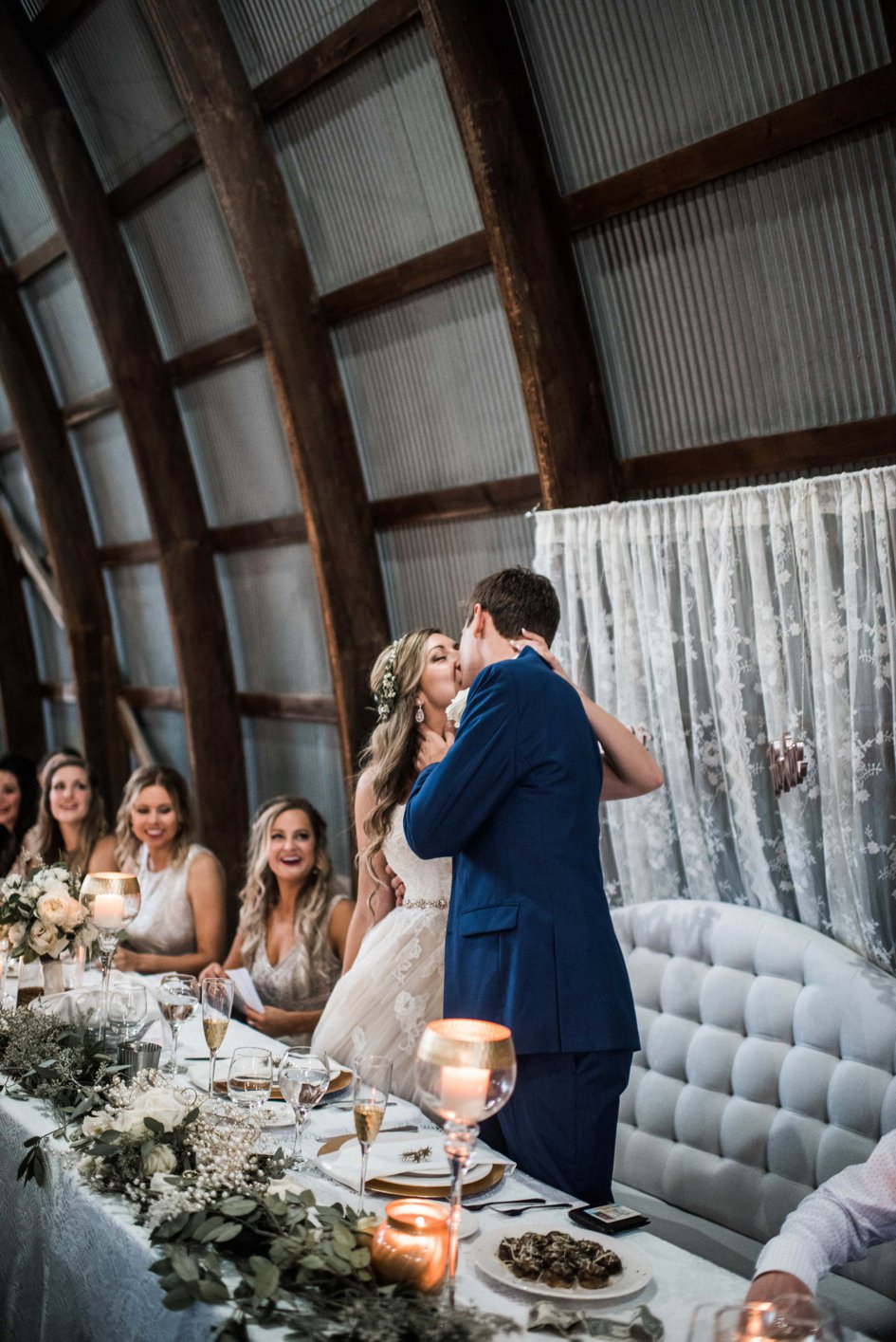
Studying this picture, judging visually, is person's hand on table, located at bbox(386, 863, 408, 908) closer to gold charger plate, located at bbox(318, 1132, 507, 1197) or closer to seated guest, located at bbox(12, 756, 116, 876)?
gold charger plate, located at bbox(318, 1132, 507, 1197)

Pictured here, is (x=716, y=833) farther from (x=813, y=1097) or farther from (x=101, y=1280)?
(x=101, y=1280)

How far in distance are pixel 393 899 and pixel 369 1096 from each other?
1.66m

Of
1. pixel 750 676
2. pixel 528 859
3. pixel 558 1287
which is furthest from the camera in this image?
pixel 750 676

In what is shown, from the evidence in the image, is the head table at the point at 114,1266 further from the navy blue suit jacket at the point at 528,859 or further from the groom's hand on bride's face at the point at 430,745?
the groom's hand on bride's face at the point at 430,745

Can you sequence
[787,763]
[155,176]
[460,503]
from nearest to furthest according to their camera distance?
[787,763]
[460,503]
[155,176]

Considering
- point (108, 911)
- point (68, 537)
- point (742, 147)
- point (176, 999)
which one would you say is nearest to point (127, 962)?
point (108, 911)

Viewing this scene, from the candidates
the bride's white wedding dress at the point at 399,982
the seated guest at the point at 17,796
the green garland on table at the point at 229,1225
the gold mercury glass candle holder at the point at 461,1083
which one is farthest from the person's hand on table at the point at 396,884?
the seated guest at the point at 17,796

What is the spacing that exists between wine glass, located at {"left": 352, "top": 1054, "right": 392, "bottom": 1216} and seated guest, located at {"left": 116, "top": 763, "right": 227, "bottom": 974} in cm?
265

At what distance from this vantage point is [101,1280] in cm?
192

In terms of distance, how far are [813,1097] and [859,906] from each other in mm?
490

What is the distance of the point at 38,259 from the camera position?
6.68 meters

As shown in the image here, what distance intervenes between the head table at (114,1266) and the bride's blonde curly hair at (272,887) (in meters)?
1.54

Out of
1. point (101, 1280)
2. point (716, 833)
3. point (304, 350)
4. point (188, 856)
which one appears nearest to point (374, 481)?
point (304, 350)

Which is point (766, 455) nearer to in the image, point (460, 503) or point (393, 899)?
point (460, 503)
